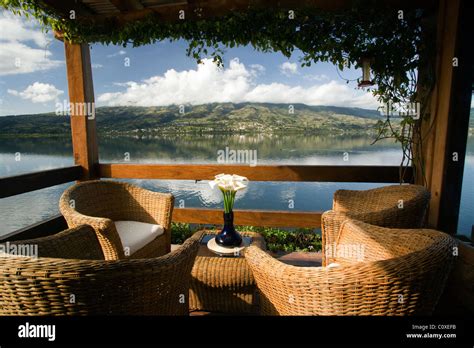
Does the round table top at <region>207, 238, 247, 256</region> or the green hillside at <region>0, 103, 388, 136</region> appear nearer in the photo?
the round table top at <region>207, 238, 247, 256</region>

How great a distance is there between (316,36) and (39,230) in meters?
3.31

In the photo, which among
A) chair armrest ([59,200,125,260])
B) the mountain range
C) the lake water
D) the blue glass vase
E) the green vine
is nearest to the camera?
chair armrest ([59,200,125,260])

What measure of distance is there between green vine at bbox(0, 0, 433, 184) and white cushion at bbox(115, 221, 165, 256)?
6.00ft

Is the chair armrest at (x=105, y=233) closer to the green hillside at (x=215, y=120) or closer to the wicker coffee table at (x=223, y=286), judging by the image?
the wicker coffee table at (x=223, y=286)

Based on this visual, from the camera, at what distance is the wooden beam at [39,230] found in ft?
7.04

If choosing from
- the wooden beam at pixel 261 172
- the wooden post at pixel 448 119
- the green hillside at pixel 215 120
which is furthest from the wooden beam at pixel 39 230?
the wooden post at pixel 448 119

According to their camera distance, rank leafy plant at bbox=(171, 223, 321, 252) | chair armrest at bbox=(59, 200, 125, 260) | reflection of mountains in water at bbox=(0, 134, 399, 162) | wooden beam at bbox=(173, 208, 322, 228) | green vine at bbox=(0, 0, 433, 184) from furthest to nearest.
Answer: reflection of mountains in water at bbox=(0, 134, 399, 162)
leafy plant at bbox=(171, 223, 321, 252)
wooden beam at bbox=(173, 208, 322, 228)
green vine at bbox=(0, 0, 433, 184)
chair armrest at bbox=(59, 200, 125, 260)

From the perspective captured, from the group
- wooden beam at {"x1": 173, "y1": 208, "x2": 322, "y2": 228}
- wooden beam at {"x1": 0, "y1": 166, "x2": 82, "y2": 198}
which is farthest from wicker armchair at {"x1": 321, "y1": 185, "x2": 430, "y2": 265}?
wooden beam at {"x1": 0, "y1": 166, "x2": 82, "y2": 198}

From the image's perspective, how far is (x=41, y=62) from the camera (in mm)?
2619

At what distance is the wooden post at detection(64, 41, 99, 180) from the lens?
111 inches

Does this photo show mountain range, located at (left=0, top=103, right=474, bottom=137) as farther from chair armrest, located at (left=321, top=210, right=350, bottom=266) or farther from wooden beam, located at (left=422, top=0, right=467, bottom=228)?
chair armrest, located at (left=321, top=210, right=350, bottom=266)

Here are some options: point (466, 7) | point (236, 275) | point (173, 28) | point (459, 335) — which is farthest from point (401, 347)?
point (173, 28)

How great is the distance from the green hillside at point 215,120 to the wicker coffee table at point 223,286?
223 cm

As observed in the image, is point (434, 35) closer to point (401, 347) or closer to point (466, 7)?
point (466, 7)
